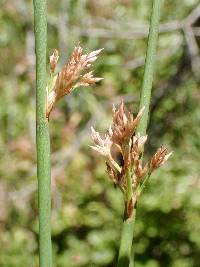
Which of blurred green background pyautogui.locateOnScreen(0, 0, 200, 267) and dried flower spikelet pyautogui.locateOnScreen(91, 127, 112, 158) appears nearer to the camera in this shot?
dried flower spikelet pyautogui.locateOnScreen(91, 127, 112, 158)

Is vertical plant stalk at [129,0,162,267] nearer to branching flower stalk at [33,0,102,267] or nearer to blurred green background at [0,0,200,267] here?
branching flower stalk at [33,0,102,267]

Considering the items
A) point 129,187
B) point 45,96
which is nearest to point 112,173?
point 129,187

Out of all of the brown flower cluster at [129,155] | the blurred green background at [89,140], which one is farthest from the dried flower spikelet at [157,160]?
the blurred green background at [89,140]

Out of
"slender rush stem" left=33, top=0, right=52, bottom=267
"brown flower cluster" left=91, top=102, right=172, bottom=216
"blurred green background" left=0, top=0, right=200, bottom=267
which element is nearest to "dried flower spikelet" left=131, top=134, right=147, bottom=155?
"brown flower cluster" left=91, top=102, right=172, bottom=216

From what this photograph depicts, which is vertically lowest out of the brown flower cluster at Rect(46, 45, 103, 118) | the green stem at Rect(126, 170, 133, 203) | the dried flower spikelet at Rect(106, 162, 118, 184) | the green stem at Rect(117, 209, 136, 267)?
the green stem at Rect(117, 209, 136, 267)

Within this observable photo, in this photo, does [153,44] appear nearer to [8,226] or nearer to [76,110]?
[8,226]

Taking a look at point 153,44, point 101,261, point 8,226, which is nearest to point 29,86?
point 8,226

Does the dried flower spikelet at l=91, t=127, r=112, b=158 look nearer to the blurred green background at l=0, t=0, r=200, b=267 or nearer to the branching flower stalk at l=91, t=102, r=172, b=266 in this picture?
the branching flower stalk at l=91, t=102, r=172, b=266

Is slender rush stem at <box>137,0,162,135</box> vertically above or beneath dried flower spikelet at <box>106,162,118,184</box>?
above
